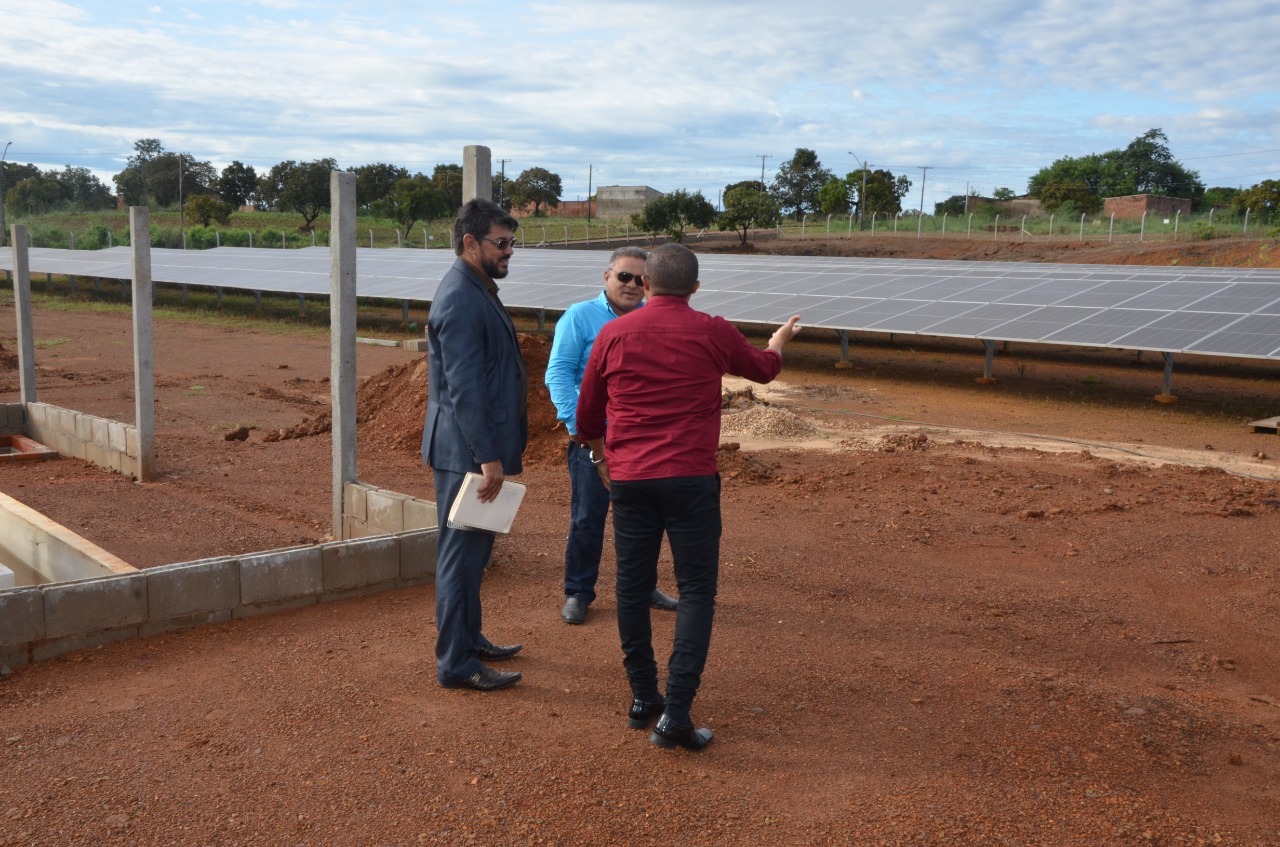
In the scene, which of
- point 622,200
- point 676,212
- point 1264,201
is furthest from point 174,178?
point 1264,201

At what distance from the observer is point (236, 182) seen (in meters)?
64.1

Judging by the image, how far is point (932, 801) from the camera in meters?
2.99

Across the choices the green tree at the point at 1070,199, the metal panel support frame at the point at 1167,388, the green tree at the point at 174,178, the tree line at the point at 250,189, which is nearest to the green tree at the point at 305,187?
the tree line at the point at 250,189

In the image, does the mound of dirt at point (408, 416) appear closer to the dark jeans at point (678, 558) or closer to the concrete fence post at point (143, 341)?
the concrete fence post at point (143, 341)

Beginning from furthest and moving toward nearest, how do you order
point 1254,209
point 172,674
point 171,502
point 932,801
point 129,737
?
1. point 1254,209
2. point 171,502
3. point 172,674
4. point 129,737
5. point 932,801

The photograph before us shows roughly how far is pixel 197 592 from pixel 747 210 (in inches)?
1631

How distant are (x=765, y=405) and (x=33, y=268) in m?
29.3

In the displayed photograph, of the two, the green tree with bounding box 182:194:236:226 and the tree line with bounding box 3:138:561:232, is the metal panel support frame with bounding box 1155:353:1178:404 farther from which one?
the green tree with bounding box 182:194:236:226

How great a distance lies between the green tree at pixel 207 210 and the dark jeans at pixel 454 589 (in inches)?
2137

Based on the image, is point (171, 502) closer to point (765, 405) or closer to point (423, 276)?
point (765, 405)

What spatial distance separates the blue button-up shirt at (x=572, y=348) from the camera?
440 cm

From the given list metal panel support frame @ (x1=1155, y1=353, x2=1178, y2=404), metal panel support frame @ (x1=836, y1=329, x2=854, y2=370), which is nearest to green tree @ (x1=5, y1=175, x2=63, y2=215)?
metal panel support frame @ (x1=836, y1=329, x2=854, y2=370)

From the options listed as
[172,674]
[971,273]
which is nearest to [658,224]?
[971,273]

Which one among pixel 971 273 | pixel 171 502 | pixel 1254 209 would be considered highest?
pixel 1254 209
